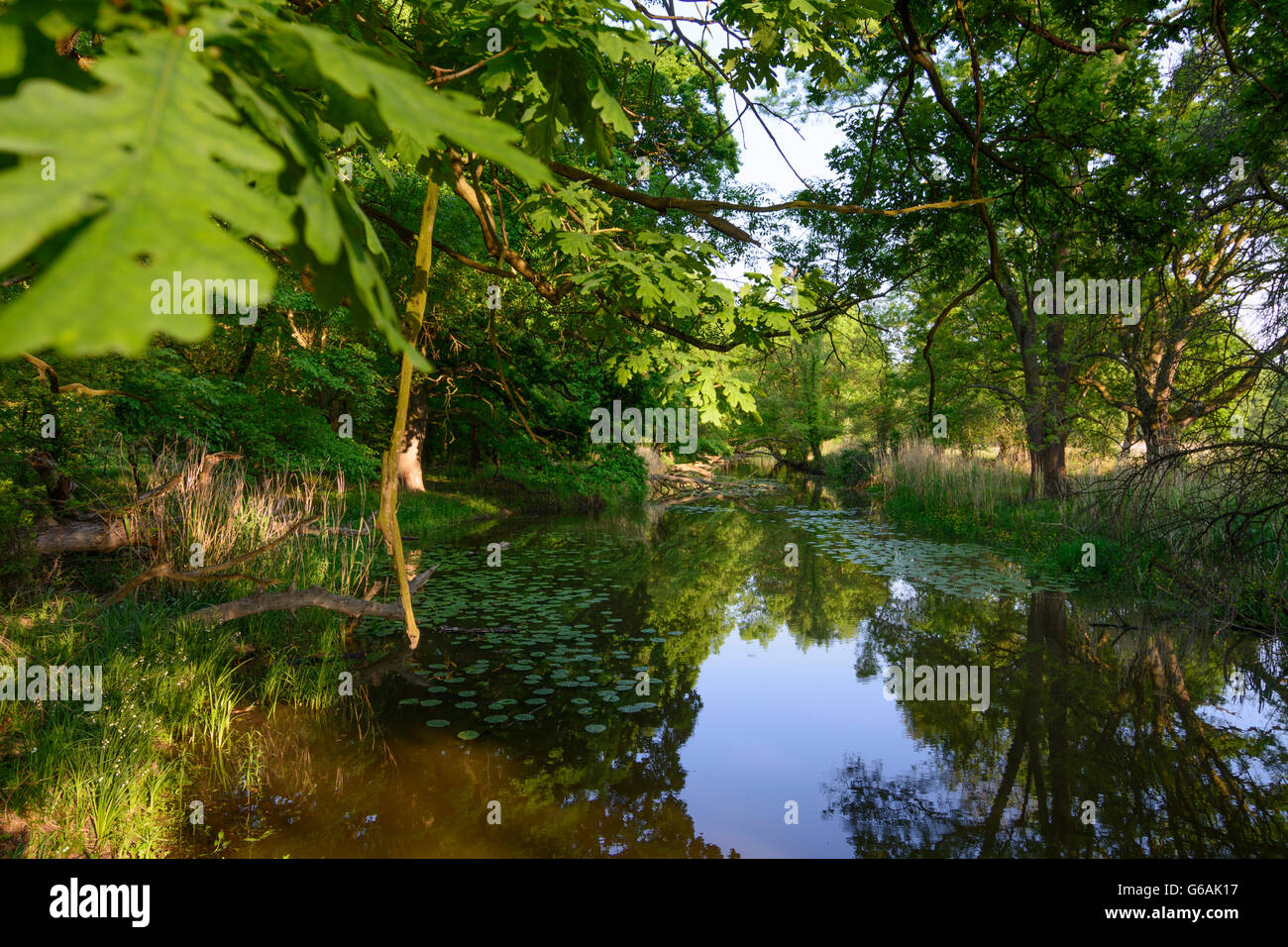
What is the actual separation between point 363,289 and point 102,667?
5.37 meters

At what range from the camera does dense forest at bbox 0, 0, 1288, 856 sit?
23.3 inches

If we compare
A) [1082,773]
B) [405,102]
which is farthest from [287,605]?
[1082,773]

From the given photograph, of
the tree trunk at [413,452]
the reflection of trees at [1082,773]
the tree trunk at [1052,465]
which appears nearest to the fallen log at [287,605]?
the reflection of trees at [1082,773]

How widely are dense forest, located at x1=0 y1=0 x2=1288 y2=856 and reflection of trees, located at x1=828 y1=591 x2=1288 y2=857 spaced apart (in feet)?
1.17

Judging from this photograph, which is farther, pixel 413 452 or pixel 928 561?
pixel 413 452

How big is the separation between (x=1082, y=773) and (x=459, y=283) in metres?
13.9

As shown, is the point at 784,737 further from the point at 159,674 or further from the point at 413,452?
the point at 413,452

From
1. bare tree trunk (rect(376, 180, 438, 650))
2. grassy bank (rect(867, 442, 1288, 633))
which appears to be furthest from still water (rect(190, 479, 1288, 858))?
bare tree trunk (rect(376, 180, 438, 650))

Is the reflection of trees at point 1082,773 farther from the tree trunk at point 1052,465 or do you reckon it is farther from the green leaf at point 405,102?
the tree trunk at point 1052,465

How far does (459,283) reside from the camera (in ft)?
48.6

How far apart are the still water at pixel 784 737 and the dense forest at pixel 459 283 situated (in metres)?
0.22

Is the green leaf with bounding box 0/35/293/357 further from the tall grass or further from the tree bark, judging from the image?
the tall grass

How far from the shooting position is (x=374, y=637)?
749cm
